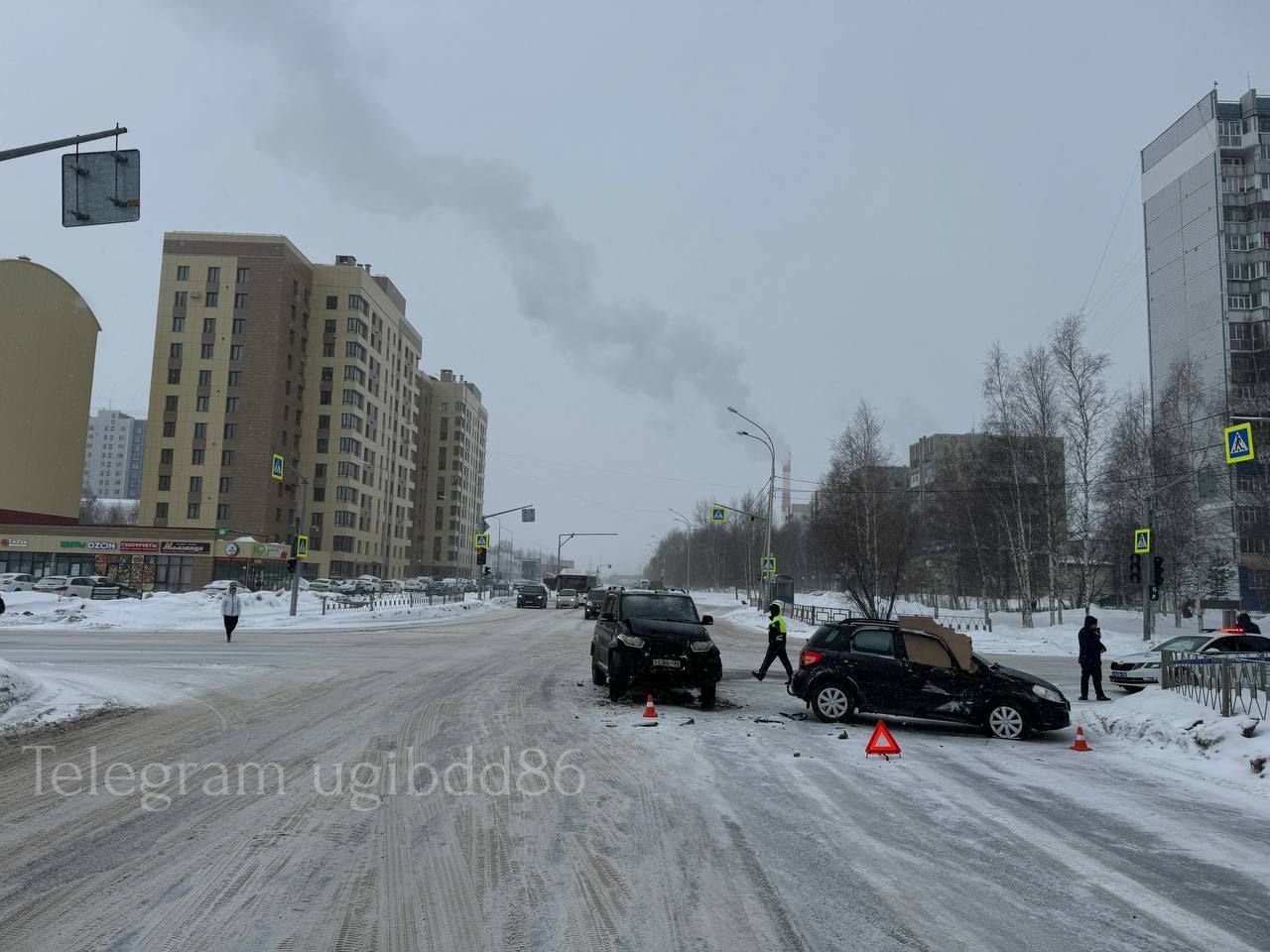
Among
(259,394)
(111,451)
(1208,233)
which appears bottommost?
(259,394)

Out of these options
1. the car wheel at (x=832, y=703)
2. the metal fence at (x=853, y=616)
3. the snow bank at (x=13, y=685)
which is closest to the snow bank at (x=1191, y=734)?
the car wheel at (x=832, y=703)

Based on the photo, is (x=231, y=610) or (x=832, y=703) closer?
(x=832, y=703)

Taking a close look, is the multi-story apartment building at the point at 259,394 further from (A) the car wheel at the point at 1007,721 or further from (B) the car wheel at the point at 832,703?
(A) the car wheel at the point at 1007,721

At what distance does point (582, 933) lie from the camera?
427 centimetres

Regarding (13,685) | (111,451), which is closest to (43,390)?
(13,685)

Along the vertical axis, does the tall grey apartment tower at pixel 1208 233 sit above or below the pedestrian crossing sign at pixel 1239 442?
above

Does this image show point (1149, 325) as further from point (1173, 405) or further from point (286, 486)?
point (286, 486)

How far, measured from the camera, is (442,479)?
426 feet

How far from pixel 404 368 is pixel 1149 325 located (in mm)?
82224

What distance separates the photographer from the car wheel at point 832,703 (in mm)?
11742

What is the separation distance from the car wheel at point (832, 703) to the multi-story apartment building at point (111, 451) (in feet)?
678

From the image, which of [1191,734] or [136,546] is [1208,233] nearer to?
[1191,734]

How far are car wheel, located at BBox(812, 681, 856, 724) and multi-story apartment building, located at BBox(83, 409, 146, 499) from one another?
20655 centimetres

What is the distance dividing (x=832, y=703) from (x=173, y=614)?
3068 centimetres
